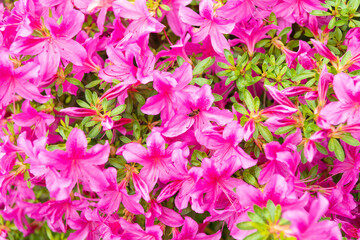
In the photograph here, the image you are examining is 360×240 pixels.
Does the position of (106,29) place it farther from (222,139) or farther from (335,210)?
(335,210)

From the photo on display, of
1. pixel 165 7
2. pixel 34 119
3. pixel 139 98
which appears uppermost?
pixel 165 7

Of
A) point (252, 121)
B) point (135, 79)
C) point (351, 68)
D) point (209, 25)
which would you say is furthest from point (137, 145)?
point (351, 68)

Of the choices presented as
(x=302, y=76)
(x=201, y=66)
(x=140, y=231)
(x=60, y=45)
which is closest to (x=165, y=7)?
(x=201, y=66)

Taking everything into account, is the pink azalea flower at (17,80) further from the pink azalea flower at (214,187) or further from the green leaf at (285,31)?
the green leaf at (285,31)

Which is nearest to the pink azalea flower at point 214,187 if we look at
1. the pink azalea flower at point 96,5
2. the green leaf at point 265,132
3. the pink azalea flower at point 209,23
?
the green leaf at point 265,132

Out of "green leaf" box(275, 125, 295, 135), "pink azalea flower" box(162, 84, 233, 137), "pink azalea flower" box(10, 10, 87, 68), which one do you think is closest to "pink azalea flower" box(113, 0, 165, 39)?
"pink azalea flower" box(10, 10, 87, 68)

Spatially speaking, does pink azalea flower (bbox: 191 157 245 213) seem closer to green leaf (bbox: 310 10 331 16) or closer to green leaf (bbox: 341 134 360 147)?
green leaf (bbox: 341 134 360 147)

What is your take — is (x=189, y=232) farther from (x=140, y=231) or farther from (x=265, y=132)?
(x=265, y=132)
